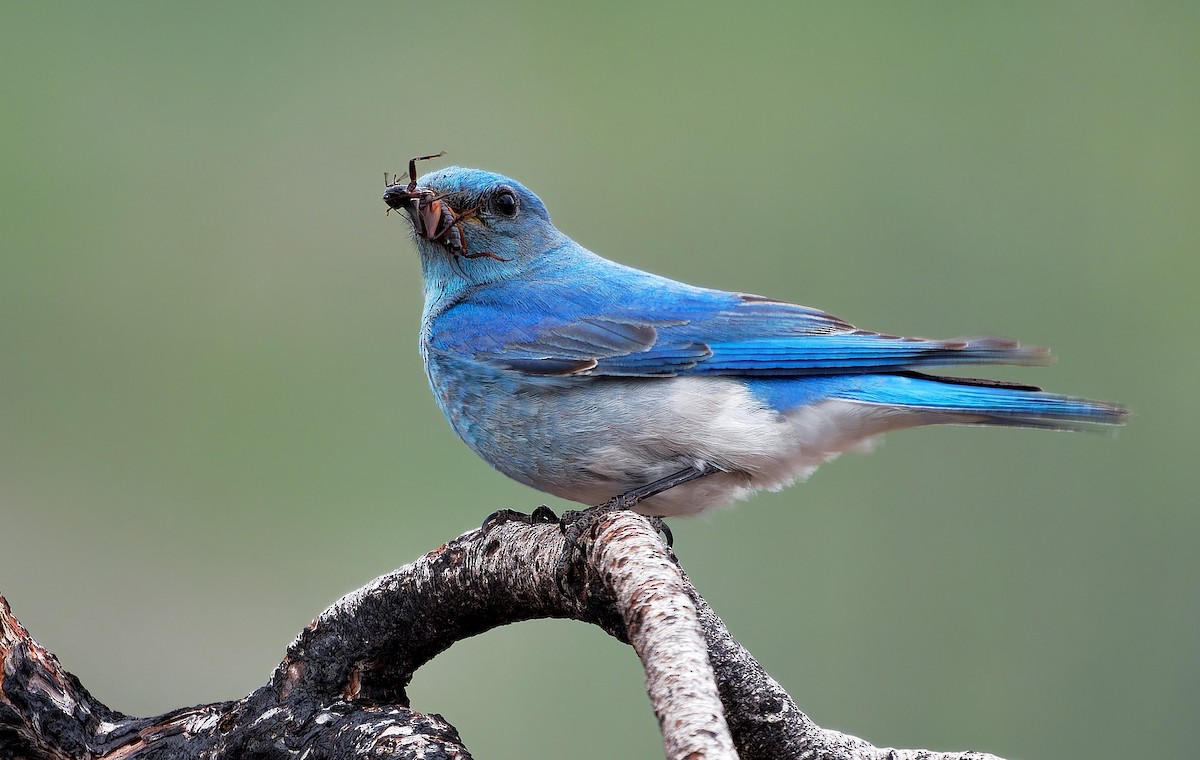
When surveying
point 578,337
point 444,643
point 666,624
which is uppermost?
point 578,337

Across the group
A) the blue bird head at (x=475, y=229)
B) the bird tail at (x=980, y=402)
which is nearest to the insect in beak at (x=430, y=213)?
the blue bird head at (x=475, y=229)

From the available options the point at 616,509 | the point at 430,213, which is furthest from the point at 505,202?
the point at 616,509

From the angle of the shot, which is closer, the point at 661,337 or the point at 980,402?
the point at 980,402

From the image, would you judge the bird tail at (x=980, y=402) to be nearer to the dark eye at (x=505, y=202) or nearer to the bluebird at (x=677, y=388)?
the bluebird at (x=677, y=388)

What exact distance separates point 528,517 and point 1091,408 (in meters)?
1.12

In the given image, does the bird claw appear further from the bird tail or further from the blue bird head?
the blue bird head

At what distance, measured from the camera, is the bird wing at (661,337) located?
2.59 meters

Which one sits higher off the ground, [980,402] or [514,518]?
[980,402]

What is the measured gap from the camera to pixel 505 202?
3.04 m

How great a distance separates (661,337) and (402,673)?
1050 mm

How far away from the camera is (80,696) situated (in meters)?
1.86

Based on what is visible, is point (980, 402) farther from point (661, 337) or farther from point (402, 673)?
point (402, 673)

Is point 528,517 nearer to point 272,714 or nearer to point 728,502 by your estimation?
point 728,502

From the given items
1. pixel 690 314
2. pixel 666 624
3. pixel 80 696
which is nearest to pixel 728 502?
pixel 690 314
